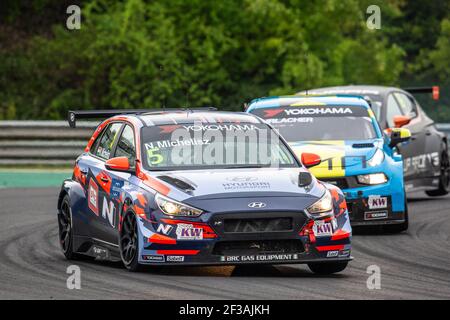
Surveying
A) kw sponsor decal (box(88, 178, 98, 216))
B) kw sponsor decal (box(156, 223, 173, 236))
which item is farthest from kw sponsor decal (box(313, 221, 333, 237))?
kw sponsor decal (box(88, 178, 98, 216))

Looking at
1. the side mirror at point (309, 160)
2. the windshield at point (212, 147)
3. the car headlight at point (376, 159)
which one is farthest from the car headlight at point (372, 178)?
the side mirror at point (309, 160)

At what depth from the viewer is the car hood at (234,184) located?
441 inches

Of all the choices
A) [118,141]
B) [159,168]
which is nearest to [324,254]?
[159,168]

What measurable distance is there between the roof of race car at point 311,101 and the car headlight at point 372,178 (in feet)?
6.26

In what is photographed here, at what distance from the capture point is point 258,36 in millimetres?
32938

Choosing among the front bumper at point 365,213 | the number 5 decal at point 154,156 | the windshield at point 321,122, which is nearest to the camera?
the number 5 decal at point 154,156

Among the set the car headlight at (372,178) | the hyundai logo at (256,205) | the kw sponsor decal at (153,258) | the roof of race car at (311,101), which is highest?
the roof of race car at (311,101)

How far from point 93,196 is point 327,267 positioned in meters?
2.25

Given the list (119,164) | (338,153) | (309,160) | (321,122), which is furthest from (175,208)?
(321,122)

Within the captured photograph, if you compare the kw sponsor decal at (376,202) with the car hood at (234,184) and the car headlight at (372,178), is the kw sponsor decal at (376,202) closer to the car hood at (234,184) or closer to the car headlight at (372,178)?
the car headlight at (372,178)

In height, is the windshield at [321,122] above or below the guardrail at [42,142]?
above

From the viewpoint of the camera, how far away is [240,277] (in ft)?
37.1

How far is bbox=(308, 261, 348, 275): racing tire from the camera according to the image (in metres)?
11.6

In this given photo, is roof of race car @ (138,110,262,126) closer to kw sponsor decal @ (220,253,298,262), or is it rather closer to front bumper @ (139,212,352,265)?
front bumper @ (139,212,352,265)
